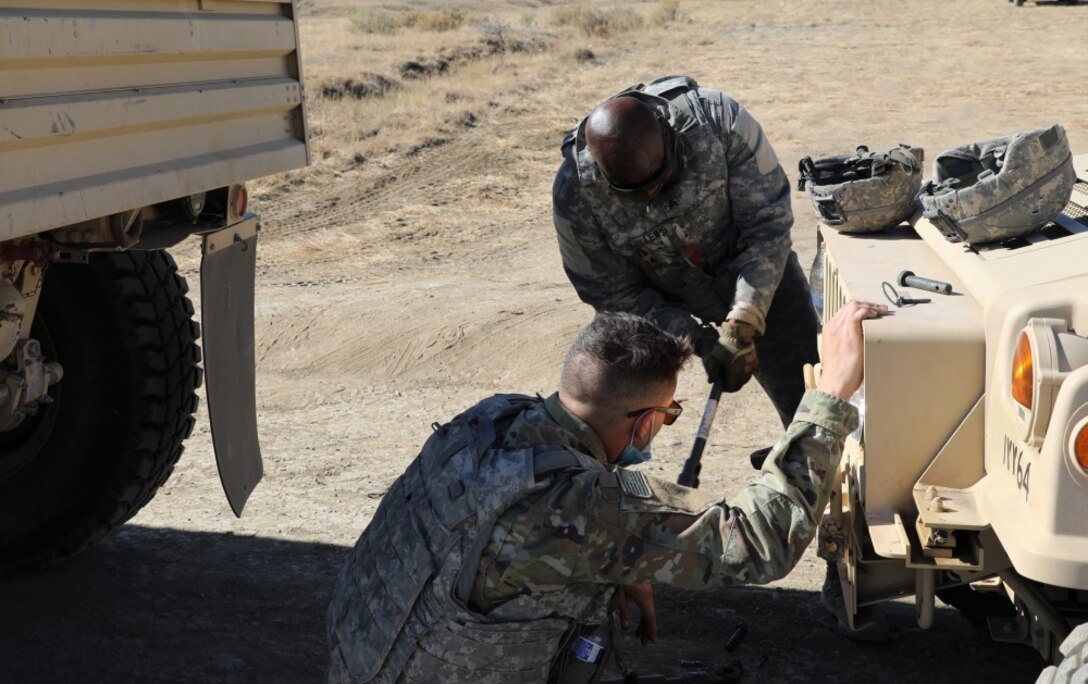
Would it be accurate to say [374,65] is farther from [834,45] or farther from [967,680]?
[967,680]

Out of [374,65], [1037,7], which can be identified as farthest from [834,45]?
[374,65]

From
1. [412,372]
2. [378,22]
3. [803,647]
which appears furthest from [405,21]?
[803,647]

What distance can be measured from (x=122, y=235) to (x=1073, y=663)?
2506 mm

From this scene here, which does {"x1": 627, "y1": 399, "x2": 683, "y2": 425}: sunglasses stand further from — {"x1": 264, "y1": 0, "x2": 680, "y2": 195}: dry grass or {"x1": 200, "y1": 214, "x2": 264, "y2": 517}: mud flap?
{"x1": 264, "y1": 0, "x2": 680, "y2": 195}: dry grass

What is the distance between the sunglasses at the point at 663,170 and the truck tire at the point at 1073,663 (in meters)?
2.11

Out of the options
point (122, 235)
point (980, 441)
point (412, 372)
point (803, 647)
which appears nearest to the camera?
point (980, 441)

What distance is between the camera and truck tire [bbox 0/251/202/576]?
415 centimetres

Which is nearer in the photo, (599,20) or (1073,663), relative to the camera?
(1073,663)

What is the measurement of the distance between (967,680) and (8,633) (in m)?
2.90

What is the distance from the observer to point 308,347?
735 cm

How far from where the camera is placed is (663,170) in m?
4.05

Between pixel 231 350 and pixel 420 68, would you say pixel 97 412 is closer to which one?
pixel 231 350

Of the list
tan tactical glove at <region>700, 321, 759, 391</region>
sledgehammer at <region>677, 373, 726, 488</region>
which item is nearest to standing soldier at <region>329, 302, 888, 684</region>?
sledgehammer at <region>677, 373, 726, 488</region>

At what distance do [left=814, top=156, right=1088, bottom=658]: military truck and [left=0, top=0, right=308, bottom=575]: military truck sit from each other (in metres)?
1.80
